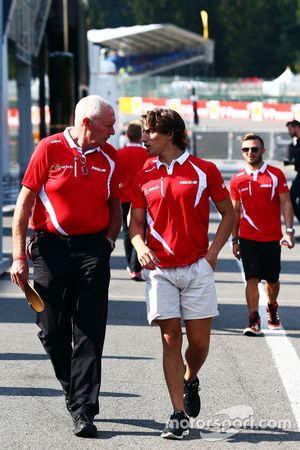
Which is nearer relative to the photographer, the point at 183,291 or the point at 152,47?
the point at 183,291

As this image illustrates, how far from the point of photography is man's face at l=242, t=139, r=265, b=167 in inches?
418

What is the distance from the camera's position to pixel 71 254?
729 centimetres

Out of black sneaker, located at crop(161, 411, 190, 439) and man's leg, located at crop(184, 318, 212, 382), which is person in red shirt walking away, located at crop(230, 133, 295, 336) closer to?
man's leg, located at crop(184, 318, 212, 382)

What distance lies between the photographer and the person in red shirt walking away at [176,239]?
23.4ft

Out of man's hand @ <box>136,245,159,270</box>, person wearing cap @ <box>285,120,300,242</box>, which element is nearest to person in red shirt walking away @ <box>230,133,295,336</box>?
man's hand @ <box>136,245,159,270</box>

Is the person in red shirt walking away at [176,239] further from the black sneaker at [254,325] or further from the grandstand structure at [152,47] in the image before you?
the grandstand structure at [152,47]

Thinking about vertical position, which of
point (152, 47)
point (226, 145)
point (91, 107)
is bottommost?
point (226, 145)

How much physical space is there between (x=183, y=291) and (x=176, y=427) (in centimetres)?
74

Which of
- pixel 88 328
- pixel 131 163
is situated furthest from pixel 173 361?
pixel 131 163

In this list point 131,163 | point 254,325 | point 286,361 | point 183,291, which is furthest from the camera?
point 131,163

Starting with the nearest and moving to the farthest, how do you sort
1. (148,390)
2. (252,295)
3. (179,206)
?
(179,206)
(148,390)
(252,295)

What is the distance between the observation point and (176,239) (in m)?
7.15

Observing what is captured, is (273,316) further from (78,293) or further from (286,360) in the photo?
(78,293)

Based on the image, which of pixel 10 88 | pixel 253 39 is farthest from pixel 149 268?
pixel 253 39
